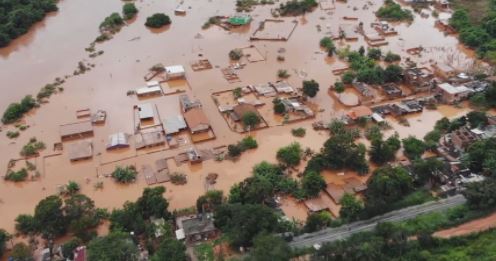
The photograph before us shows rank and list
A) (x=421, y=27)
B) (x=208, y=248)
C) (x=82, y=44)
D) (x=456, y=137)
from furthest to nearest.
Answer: (x=421, y=27) → (x=82, y=44) → (x=456, y=137) → (x=208, y=248)

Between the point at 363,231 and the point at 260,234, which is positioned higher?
the point at 260,234

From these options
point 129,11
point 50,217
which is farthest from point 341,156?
point 129,11

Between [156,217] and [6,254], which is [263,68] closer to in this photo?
[156,217]

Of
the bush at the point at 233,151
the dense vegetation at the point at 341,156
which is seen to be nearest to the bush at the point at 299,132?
the dense vegetation at the point at 341,156

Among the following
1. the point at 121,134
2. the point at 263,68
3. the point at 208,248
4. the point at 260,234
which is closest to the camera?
the point at 260,234

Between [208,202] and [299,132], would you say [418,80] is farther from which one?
[208,202]

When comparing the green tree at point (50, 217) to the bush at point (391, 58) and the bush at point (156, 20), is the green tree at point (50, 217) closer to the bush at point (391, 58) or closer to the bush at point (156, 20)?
the bush at point (156, 20)

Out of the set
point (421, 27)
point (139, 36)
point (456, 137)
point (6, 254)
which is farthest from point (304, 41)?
point (6, 254)

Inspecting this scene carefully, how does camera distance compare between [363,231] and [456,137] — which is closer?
[363,231]
